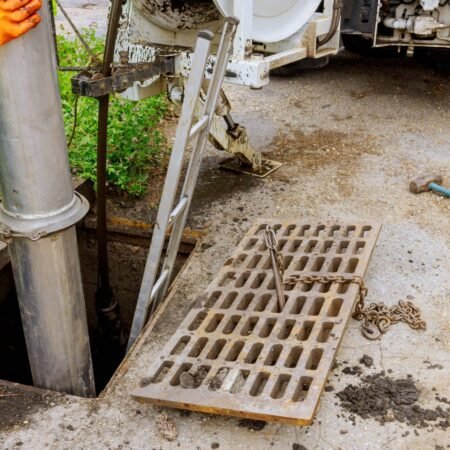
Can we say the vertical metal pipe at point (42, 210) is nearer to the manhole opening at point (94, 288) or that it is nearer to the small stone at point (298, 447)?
the small stone at point (298, 447)

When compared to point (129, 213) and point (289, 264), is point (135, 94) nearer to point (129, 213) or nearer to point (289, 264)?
point (129, 213)

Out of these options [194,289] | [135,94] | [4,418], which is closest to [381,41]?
[135,94]

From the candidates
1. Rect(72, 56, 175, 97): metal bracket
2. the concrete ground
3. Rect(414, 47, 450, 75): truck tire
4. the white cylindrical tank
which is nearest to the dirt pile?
the concrete ground

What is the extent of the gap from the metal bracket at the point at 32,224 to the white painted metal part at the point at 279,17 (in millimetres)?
1835

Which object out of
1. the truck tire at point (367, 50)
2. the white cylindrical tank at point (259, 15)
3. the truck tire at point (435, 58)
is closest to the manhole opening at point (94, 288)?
the white cylindrical tank at point (259, 15)

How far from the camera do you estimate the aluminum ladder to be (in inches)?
112

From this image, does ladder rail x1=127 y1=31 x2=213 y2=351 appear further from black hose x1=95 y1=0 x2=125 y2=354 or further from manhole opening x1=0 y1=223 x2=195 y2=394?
manhole opening x1=0 y1=223 x2=195 y2=394

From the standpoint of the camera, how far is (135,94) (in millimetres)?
3727

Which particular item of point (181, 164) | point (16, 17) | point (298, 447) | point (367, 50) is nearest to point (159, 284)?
point (181, 164)

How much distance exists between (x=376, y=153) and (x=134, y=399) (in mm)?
2974

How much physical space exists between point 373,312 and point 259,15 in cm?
194

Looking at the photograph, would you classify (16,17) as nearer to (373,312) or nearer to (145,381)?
(145,381)

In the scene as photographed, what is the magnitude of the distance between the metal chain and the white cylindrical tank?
1.51 metres

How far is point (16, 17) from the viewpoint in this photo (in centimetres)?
216
